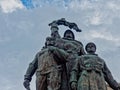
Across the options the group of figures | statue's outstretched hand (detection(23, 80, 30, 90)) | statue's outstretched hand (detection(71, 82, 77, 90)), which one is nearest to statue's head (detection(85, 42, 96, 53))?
the group of figures

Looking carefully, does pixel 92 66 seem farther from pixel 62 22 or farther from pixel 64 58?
pixel 62 22

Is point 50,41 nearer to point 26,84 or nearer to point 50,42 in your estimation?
point 50,42

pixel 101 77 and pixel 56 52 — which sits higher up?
pixel 56 52

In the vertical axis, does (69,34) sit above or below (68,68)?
above

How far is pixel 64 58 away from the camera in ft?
44.4

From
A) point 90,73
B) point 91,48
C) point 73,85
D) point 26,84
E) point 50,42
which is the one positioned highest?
point 50,42

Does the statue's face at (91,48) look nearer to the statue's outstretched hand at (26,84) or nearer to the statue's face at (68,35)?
the statue's face at (68,35)

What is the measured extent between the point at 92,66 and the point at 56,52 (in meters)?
1.22

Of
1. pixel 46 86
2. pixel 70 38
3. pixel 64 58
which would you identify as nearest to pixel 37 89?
pixel 46 86

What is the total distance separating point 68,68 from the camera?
44.4 ft

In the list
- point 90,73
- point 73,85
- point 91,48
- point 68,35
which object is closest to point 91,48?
point 91,48

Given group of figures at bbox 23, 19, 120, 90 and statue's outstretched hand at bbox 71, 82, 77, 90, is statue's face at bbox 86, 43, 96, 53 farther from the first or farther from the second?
statue's outstretched hand at bbox 71, 82, 77, 90

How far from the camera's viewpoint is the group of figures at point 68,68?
13.0m

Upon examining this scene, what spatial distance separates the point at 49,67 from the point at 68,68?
0.57m
